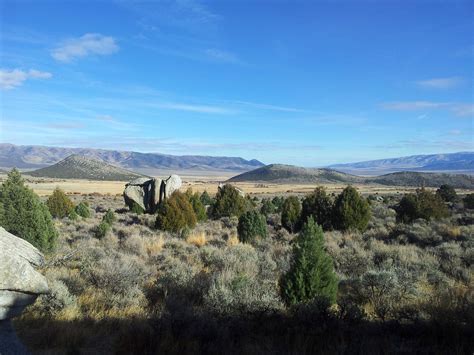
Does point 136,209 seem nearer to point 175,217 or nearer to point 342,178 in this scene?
point 175,217

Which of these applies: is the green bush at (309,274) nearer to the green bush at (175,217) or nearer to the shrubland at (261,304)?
the shrubland at (261,304)

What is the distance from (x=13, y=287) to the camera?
15.5 feet

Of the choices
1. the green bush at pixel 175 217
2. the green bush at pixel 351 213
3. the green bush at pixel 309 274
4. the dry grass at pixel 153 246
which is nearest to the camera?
the green bush at pixel 309 274

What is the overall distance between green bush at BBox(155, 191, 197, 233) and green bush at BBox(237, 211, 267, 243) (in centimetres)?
377

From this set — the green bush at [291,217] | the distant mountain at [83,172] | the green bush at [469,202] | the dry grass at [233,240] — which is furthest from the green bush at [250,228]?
the distant mountain at [83,172]

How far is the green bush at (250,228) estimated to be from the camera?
54.3 ft

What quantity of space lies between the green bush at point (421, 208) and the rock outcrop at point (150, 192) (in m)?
17.1

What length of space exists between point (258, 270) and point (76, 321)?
4.85 meters

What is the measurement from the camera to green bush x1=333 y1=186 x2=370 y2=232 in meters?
18.8

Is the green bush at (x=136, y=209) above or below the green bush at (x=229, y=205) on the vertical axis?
below

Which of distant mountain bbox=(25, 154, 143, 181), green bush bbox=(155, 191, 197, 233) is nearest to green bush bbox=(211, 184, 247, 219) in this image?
green bush bbox=(155, 191, 197, 233)

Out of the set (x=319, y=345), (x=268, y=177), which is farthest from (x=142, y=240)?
(x=268, y=177)

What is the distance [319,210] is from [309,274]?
1382 centimetres

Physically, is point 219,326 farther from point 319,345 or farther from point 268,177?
point 268,177
